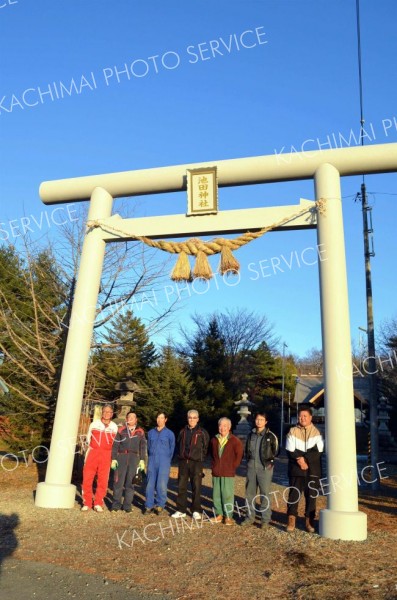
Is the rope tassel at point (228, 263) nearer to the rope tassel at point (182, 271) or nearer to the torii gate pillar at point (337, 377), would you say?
the rope tassel at point (182, 271)

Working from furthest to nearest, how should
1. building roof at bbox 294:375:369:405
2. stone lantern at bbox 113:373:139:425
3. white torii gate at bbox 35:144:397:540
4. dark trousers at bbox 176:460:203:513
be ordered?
1. building roof at bbox 294:375:369:405
2. stone lantern at bbox 113:373:139:425
3. dark trousers at bbox 176:460:203:513
4. white torii gate at bbox 35:144:397:540

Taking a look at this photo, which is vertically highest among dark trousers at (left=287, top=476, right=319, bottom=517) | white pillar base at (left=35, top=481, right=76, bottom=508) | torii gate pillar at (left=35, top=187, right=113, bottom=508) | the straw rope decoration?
the straw rope decoration

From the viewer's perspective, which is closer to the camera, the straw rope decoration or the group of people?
the group of people

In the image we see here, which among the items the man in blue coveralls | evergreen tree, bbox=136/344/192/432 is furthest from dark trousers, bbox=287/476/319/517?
evergreen tree, bbox=136/344/192/432

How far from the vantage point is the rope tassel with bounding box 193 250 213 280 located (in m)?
7.18

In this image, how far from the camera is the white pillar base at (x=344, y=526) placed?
5.67 metres

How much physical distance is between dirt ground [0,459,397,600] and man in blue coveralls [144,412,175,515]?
25 centimetres

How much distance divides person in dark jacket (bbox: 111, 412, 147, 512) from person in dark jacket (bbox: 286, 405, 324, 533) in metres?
2.15

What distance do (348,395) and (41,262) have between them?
8028 millimetres

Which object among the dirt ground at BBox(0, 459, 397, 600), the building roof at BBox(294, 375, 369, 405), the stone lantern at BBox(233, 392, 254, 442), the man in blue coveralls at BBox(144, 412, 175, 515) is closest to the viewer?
the dirt ground at BBox(0, 459, 397, 600)

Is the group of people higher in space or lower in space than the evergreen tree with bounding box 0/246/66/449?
lower

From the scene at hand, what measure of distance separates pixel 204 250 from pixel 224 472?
306 cm

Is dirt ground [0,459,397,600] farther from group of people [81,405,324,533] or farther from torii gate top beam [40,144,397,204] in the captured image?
torii gate top beam [40,144,397,204]

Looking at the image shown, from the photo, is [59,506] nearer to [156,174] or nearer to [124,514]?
[124,514]
